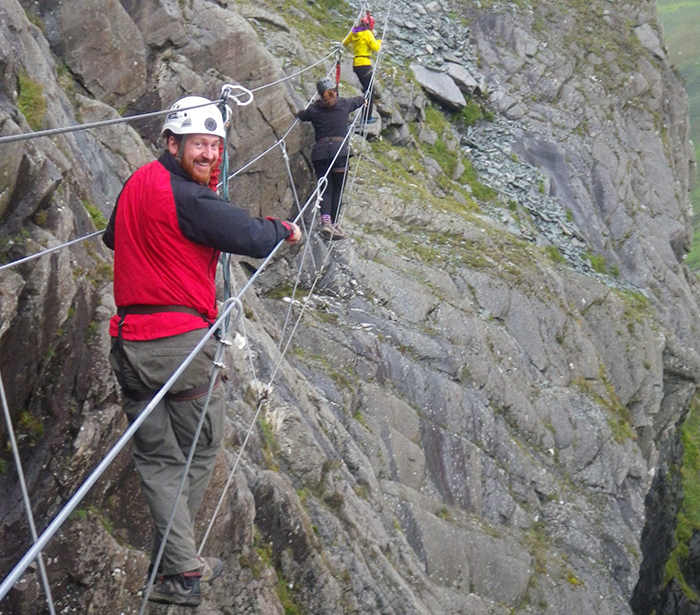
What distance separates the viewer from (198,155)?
6.03 m

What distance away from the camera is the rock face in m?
7.41

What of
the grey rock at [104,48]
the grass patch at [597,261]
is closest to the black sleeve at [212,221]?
the grey rock at [104,48]

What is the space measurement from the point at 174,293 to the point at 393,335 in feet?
37.4

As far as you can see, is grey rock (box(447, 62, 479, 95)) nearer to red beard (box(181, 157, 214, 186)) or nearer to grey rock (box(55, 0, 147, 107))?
grey rock (box(55, 0, 147, 107))

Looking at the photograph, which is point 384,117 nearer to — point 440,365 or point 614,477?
point 440,365

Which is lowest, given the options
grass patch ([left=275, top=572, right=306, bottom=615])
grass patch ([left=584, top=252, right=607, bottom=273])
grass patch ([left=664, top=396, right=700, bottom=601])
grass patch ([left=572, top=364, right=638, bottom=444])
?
grass patch ([left=664, top=396, right=700, bottom=601])

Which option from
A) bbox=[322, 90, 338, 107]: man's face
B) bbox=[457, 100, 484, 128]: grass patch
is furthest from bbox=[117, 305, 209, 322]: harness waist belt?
bbox=[457, 100, 484, 128]: grass patch

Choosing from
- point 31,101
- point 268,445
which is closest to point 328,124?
point 268,445

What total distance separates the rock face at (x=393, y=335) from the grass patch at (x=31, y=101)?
0.11 feet

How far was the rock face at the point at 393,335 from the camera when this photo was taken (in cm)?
741

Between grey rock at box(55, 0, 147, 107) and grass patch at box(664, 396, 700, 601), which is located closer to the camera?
grey rock at box(55, 0, 147, 107)

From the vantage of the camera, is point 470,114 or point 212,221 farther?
point 470,114

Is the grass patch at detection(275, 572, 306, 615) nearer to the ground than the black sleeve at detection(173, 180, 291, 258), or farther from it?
nearer to the ground

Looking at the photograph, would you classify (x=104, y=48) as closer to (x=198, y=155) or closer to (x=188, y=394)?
(x=198, y=155)
